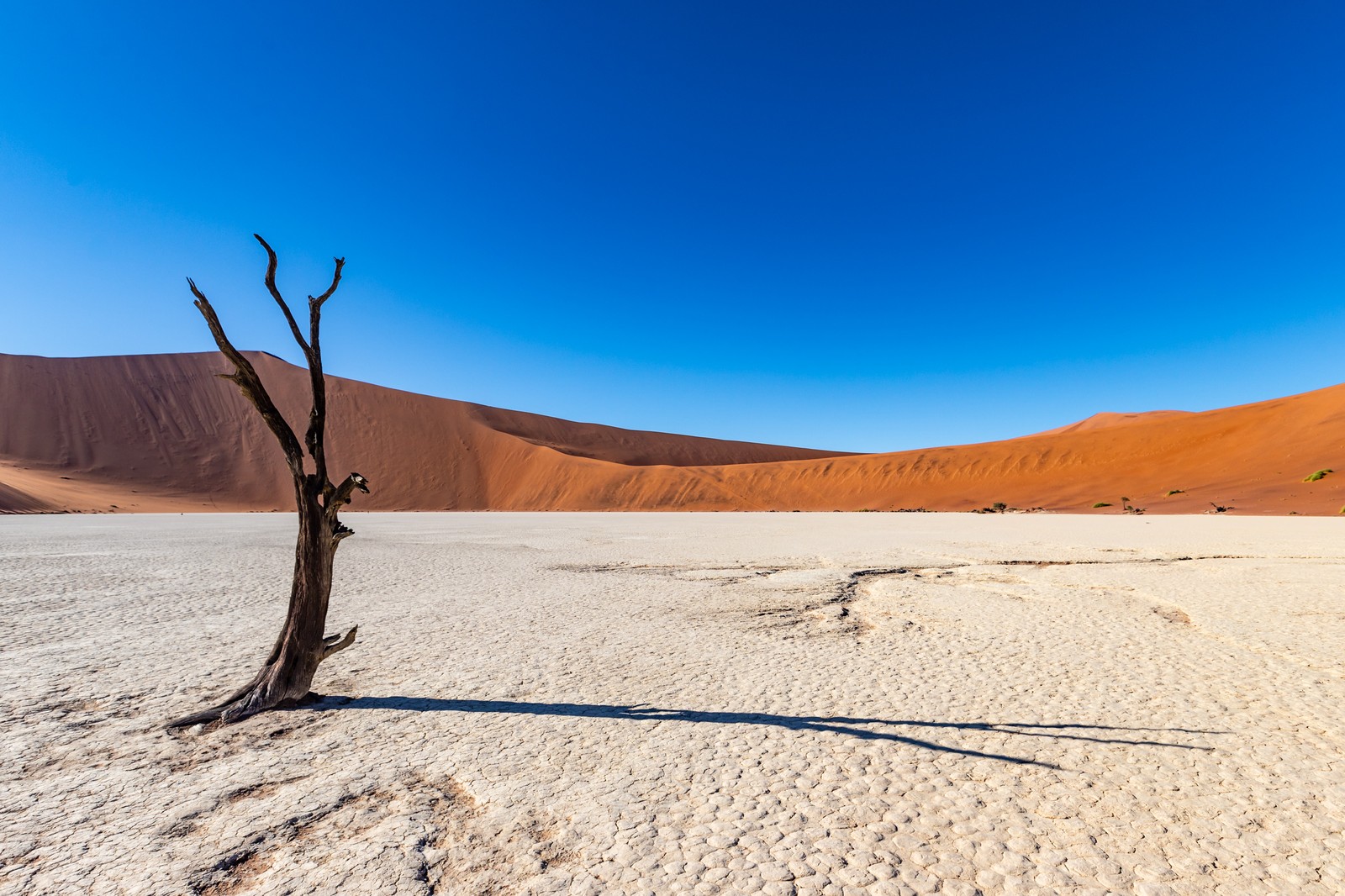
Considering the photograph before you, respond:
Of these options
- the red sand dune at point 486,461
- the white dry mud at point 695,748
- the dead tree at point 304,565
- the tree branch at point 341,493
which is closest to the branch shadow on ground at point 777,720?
the white dry mud at point 695,748

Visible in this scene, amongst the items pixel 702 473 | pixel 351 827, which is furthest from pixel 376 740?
pixel 702 473

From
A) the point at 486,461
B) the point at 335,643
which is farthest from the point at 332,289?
the point at 486,461

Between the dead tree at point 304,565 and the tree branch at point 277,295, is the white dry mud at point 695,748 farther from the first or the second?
the tree branch at point 277,295

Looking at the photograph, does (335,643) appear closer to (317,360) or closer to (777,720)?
(317,360)

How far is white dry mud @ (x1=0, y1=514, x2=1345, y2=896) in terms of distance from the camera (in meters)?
2.52

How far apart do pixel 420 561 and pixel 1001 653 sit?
10344 millimetres

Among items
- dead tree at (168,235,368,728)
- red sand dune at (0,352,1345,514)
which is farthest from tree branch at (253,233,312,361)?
red sand dune at (0,352,1345,514)

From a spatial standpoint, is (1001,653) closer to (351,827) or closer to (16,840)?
(351,827)

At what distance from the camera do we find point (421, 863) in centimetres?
252

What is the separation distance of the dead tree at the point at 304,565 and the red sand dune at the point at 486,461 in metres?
35.0

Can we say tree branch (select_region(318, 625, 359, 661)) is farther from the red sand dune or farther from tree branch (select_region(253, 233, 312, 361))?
the red sand dune

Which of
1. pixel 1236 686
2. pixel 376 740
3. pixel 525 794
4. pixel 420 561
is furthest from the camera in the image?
pixel 420 561

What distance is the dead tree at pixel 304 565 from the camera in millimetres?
3953

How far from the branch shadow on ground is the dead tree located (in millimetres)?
281
